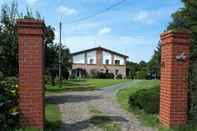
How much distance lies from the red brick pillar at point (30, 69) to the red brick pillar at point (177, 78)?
3.25 m

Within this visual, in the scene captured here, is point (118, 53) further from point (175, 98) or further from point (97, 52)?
point (175, 98)

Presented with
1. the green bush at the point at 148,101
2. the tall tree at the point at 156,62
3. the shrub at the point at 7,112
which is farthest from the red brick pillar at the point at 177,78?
the tall tree at the point at 156,62

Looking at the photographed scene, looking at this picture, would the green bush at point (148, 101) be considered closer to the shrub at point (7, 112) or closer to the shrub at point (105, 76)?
the shrub at point (7, 112)

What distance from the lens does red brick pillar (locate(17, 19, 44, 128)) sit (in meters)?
10.0

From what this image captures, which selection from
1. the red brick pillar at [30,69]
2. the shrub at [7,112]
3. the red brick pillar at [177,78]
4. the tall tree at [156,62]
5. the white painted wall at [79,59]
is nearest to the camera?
the shrub at [7,112]

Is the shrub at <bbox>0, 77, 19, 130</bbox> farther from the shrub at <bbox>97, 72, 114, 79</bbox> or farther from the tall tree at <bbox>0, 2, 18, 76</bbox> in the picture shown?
the shrub at <bbox>97, 72, 114, 79</bbox>

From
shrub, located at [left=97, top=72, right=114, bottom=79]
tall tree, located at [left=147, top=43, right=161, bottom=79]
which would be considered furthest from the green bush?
shrub, located at [left=97, top=72, right=114, bottom=79]

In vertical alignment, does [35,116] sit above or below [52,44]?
below

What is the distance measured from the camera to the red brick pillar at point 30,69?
10008 mm

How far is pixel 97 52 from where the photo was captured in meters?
99.5

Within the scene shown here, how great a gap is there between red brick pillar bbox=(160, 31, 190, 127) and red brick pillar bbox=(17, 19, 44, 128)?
3.25 m

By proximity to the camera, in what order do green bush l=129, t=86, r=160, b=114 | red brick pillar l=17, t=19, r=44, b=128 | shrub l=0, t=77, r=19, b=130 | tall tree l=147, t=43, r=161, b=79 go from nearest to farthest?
shrub l=0, t=77, r=19, b=130 < red brick pillar l=17, t=19, r=44, b=128 < green bush l=129, t=86, r=160, b=114 < tall tree l=147, t=43, r=161, b=79

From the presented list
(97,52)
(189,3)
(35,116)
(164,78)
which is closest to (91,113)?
(164,78)

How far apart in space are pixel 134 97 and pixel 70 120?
14.1ft
